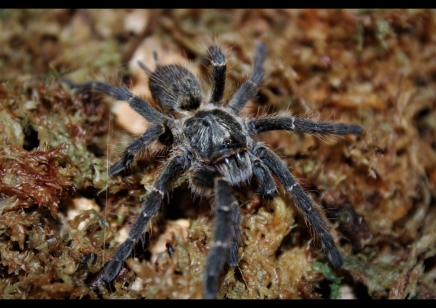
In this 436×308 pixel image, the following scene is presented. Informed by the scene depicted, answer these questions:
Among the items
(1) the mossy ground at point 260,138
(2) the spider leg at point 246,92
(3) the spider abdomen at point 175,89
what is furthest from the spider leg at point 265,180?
(3) the spider abdomen at point 175,89

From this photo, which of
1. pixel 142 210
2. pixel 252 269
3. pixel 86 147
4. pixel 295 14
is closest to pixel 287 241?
pixel 252 269

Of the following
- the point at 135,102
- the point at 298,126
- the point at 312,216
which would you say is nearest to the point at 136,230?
the point at 135,102

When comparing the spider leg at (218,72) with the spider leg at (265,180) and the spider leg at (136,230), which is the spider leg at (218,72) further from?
the spider leg at (136,230)

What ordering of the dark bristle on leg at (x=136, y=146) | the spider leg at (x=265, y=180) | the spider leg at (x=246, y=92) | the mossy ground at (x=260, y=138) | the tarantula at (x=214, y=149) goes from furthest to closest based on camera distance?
the spider leg at (x=246, y=92)
the dark bristle on leg at (x=136, y=146)
the spider leg at (x=265, y=180)
the mossy ground at (x=260, y=138)
the tarantula at (x=214, y=149)

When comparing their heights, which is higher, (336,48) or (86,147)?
(336,48)

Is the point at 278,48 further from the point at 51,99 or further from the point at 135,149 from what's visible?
the point at 51,99

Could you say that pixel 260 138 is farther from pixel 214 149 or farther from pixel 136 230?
pixel 136 230

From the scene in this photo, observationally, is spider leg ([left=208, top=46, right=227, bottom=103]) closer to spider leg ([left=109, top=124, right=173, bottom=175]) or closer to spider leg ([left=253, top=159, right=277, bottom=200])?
spider leg ([left=109, top=124, right=173, bottom=175])

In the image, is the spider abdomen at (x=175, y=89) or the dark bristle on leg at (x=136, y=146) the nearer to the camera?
the dark bristle on leg at (x=136, y=146)
